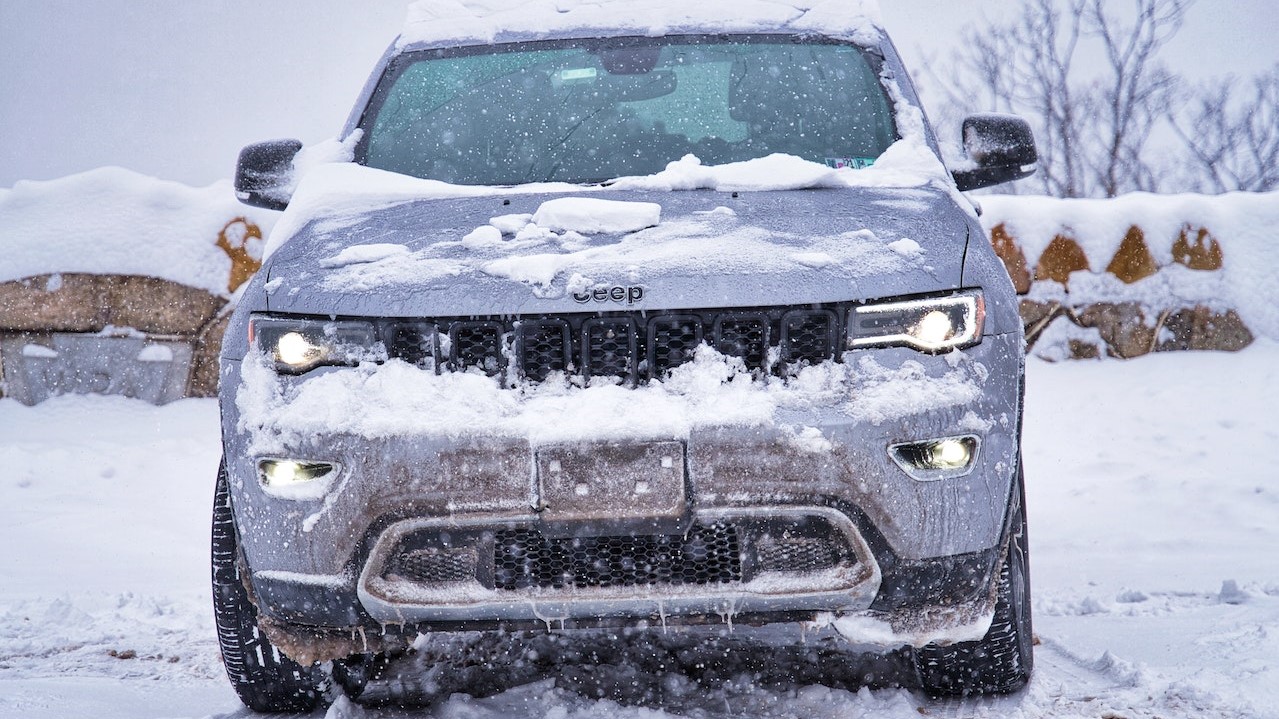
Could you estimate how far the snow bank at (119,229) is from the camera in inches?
278

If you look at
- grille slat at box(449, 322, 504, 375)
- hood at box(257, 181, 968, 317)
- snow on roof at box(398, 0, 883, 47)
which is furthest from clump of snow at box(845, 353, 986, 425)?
snow on roof at box(398, 0, 883, 47)

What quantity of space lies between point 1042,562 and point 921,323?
2.48 metres

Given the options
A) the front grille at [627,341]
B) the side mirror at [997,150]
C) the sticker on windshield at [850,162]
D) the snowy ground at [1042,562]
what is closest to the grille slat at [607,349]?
the front grille at [627,341]

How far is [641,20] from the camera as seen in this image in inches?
149

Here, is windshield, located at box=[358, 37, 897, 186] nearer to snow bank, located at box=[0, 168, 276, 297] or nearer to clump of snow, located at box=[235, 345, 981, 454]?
clump of snow, located at box=[235, 345, 981, 454]

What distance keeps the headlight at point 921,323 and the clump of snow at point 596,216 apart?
531mm

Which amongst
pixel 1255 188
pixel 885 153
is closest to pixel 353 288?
pixel 885 153

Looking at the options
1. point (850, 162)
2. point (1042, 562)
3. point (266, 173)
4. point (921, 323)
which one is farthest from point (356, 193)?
point (1042, 562)

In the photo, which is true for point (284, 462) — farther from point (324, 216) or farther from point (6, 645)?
point (6, 645)

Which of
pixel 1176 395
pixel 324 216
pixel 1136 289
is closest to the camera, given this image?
pixel 324 216

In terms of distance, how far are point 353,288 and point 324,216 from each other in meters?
0.60

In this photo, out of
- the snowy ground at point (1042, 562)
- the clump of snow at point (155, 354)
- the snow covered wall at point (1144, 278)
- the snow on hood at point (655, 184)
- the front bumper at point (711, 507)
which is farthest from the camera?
the snow covered wall at point (1144, 278)

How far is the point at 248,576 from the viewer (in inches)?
96.0

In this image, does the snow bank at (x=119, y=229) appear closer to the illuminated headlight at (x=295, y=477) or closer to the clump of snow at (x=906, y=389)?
the illuminated headlight at (x=295, y=477)
